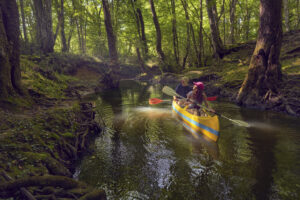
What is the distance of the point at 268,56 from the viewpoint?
33.4 ft

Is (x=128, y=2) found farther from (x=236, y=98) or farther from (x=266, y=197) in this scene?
(x=266, y=197)

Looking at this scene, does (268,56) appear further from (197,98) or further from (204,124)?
(204,124)

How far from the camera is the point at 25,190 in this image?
2.97 m

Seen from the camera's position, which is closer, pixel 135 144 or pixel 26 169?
pixel 26 169

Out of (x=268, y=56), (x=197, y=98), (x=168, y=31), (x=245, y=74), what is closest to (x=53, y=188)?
(x=197, y=98)

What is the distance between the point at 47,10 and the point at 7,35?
13405 mm

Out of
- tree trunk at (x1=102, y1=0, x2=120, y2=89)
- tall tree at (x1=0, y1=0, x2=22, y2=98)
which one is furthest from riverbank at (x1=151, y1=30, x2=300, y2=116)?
tall tree at (x1=0, y1=0, x2=22, y2=98)

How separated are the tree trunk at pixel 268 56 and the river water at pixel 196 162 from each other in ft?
5.73

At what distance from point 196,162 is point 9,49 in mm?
6613

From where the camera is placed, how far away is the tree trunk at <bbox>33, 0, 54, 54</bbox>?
17170 mm

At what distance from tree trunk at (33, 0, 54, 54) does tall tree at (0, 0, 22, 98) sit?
40.7 ft

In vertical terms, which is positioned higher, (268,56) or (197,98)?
(268,56)

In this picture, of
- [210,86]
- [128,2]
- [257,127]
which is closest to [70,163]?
[257,127]

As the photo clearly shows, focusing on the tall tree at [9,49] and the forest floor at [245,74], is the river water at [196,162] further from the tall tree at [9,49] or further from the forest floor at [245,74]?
the tall tree at [9,49]
